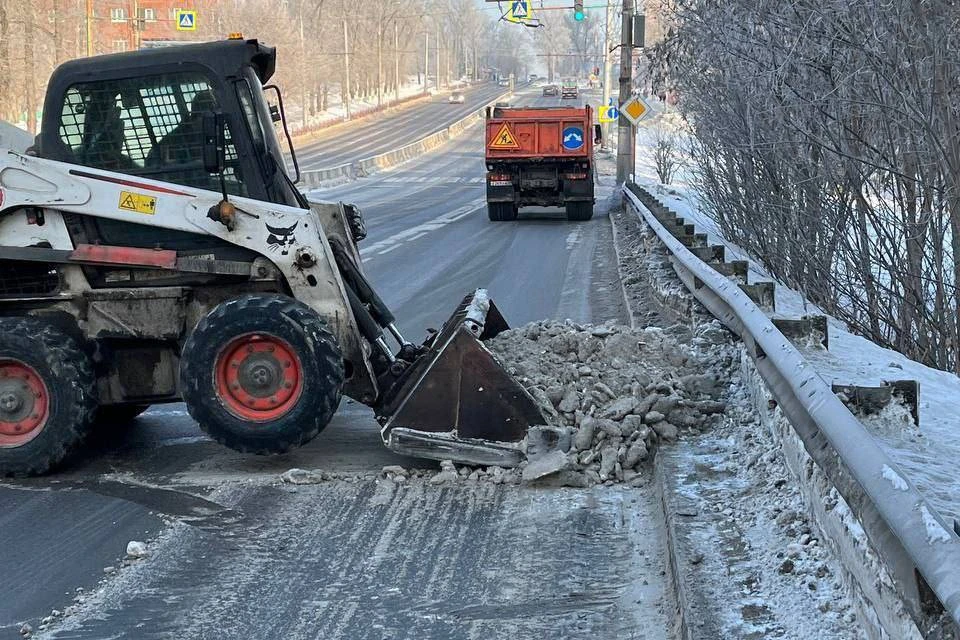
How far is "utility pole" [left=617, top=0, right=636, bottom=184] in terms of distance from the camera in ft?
111

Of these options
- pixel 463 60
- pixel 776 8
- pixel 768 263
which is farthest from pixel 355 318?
pixel 463 60

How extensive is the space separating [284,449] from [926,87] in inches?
197

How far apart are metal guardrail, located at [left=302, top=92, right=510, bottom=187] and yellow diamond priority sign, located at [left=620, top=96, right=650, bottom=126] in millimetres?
12498

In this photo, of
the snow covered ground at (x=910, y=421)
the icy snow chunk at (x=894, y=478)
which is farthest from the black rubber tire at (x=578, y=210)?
the icy snow chunk at (x=894, y=478)

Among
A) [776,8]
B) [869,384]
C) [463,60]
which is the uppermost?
[463,60]

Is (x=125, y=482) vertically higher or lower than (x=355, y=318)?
lower

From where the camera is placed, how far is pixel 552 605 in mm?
4516

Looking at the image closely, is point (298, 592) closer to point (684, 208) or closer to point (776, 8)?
point (776, 8)

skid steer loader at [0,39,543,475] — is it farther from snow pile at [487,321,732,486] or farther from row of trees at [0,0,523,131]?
row of trees at [0,0,523,131]

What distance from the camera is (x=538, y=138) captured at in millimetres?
28109

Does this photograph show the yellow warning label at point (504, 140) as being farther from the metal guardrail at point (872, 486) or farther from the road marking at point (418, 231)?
the metal guardrail at point (872, 486)

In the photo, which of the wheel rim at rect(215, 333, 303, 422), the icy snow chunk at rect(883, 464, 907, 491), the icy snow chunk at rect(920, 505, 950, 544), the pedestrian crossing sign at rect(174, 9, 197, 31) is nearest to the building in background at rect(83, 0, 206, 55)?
the pedestrian crossing sign at rect(174, 9, 197, 31)

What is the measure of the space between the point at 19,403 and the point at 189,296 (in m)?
1.16

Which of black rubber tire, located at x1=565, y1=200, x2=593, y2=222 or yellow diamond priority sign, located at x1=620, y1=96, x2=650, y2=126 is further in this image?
yellow diamond priority sign, located at x1=620, y1=96, x2=650, y2=126
